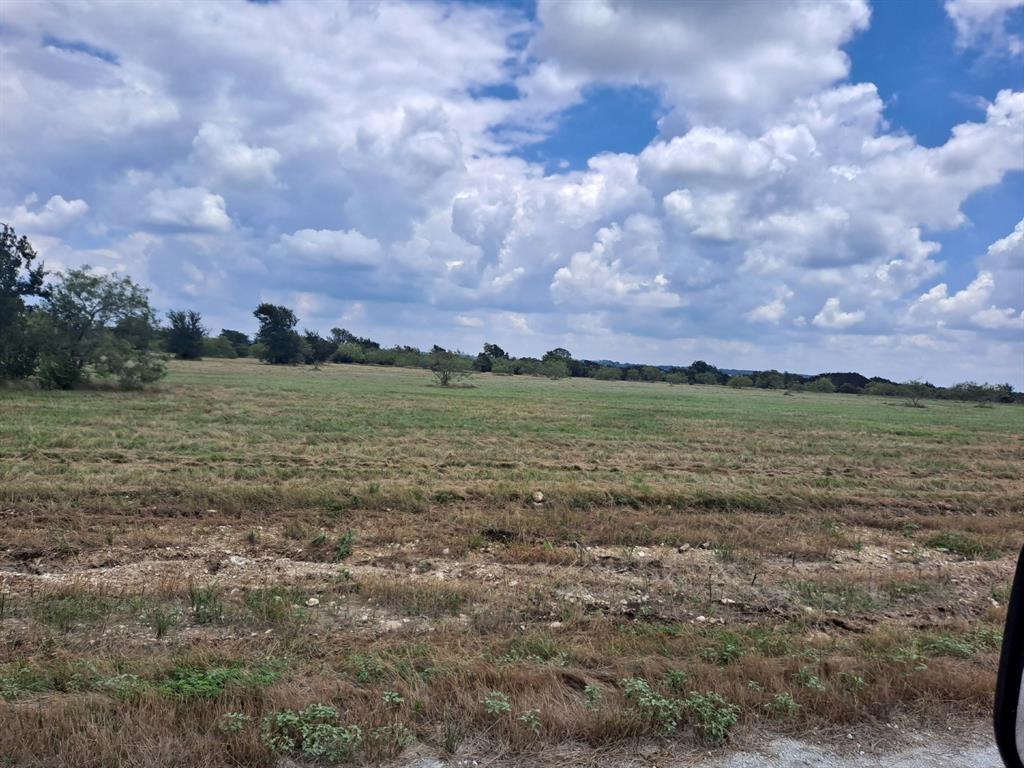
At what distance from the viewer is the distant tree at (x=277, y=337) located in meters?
109

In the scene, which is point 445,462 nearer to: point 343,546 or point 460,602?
point 343,546

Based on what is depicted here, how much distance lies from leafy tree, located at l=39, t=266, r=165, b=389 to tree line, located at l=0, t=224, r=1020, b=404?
0.06m

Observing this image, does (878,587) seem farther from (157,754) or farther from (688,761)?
(157,754)

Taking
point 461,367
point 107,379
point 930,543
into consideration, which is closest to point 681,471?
point 930,543

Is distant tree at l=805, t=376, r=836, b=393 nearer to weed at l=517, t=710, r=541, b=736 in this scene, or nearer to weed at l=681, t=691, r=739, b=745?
weed at l=681, t=691, r=739, b=745

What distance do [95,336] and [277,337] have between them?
7431 centimetres

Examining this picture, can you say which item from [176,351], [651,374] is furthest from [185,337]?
[651,374]

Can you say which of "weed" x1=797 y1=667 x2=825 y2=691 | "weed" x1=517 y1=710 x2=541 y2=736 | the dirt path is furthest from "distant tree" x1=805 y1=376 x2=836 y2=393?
"weed" x1=517 y1=710 x2=541 y2=736

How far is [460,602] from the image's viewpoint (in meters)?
6.28

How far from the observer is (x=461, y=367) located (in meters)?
Result: 70.4

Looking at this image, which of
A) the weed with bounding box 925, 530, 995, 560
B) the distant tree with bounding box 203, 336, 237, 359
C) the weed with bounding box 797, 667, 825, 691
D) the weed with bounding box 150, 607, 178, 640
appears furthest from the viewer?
the distant tree with bounding box 203, 336, 237, 359

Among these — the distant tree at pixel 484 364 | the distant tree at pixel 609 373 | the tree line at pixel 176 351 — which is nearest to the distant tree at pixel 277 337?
the tree line at pixel 176 351

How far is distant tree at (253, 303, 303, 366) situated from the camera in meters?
109

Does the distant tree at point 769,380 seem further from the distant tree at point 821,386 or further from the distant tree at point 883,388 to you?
the distant tree at point 883,388
